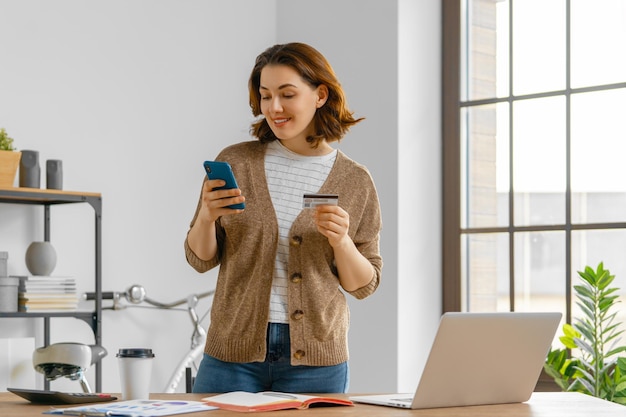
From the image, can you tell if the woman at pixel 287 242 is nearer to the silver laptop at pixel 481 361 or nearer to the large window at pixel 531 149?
the silver laptop at pixel 481 361

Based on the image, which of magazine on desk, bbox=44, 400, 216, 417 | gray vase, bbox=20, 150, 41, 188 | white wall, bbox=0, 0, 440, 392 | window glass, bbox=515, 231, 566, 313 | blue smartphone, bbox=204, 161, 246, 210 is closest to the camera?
magazine on desk, bbox=44, 400, 216, 417

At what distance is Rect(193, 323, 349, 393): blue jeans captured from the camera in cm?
197

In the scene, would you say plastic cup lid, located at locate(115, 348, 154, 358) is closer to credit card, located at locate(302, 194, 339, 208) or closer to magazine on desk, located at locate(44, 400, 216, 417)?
magazine on desk, located at locate(44, 400, 216, 417)

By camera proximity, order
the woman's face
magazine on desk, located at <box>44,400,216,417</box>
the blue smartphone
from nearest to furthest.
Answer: magazine on desk, located at <box>44,400,216,417</box> → the blue smartphone → the woman's face

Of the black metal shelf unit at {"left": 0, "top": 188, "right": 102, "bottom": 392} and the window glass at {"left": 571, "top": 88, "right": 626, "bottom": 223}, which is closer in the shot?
the black metal shelf unit at {"left": 0, "top": 188, "right": 102, "bottom": 392}

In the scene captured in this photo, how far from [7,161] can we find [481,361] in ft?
7.17

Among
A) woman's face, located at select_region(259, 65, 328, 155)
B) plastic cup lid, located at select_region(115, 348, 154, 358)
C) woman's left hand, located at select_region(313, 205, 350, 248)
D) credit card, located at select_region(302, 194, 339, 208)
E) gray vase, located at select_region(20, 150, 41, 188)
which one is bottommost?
plastic cup lid, located at select_region(115, 348, 154, 358)

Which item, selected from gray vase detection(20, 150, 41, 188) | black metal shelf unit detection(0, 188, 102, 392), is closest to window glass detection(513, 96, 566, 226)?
black metal shelf unit detection(0, 188, 102, 392)

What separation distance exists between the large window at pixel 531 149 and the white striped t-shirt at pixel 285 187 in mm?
1986

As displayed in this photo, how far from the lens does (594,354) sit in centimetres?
338

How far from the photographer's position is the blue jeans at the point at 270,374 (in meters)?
1.97

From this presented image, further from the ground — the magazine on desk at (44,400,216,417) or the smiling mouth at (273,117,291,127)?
the smiling mouth at (273,117,291,127)

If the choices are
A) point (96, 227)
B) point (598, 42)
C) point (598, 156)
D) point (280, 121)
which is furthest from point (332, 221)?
point (598, 42)

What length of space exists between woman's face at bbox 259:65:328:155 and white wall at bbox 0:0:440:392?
183cm
